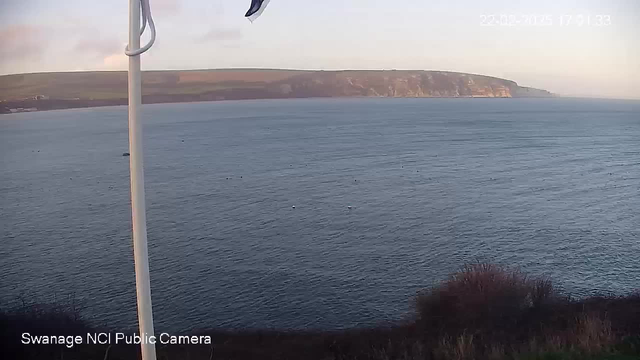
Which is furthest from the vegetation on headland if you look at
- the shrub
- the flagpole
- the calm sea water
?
the calm sea water

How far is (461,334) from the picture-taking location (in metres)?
9.18

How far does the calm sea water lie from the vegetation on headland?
2879mm

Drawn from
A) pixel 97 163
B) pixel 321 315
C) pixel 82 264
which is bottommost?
pixel 321 315

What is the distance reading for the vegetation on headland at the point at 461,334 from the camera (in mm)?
6535

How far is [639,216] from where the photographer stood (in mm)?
26031

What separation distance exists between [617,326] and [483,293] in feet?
16.6

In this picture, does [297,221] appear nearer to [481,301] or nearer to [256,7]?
[481,301]

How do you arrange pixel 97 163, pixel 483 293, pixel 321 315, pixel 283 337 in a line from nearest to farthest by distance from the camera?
pixel 283 337, pixel 483 293, pixel 321 315, pixel 97 163

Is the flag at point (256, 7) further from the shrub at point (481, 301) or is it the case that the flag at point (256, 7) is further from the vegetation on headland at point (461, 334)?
the shrub at point (481, 301)

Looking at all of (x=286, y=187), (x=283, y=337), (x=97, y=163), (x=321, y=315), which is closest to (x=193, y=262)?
(x=321, y=315)

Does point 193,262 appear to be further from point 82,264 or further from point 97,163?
point 97,163

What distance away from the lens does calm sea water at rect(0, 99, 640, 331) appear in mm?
Answer: 16734

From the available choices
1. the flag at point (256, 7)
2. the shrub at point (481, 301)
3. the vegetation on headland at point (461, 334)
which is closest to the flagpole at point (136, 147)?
the flag at point (256, 7)

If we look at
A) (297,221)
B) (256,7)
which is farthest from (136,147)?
(297,221)
